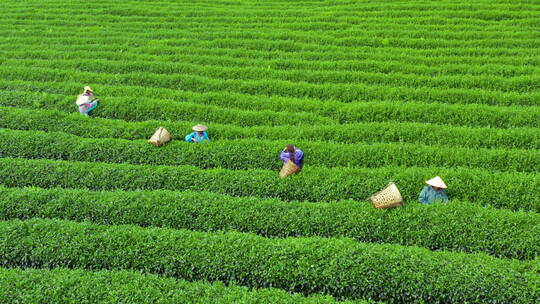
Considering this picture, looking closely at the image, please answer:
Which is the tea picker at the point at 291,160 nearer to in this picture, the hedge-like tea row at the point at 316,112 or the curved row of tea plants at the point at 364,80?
the hedge-like tea row at the point at 316,112

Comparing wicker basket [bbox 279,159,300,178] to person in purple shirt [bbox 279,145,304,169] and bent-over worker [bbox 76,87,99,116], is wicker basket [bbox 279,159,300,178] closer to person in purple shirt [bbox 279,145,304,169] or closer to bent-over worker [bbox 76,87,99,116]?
person in purple shirt [bbox 279,145,304,169]

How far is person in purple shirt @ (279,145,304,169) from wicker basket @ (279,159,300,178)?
5.3 inches

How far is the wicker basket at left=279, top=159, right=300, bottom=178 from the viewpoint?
920 cm

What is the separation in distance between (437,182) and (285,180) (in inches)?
115

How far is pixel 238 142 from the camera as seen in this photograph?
407 inches

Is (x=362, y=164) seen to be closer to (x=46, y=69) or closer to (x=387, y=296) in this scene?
(x=387, y=296)

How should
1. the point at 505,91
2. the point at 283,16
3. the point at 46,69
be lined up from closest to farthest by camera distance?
1. the point at 505,91
2. the point at 46,69
3. the point at 283,16

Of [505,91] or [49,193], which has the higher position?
[505,91]

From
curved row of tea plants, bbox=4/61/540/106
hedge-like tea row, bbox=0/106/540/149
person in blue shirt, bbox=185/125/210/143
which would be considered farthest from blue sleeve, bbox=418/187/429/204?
person in blue shirt, bbox=185/125/210/143

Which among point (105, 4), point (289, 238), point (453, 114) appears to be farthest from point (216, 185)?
point (105, 4)

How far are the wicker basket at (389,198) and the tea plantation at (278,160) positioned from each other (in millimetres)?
151

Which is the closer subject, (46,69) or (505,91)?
(505,91)

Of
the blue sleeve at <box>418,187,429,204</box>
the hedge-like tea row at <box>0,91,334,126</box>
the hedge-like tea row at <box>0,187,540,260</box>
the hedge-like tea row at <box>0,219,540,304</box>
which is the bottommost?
the hedge-like tea row at <box>0,219,540,304</box>

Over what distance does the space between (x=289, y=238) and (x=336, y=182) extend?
1.89 m
